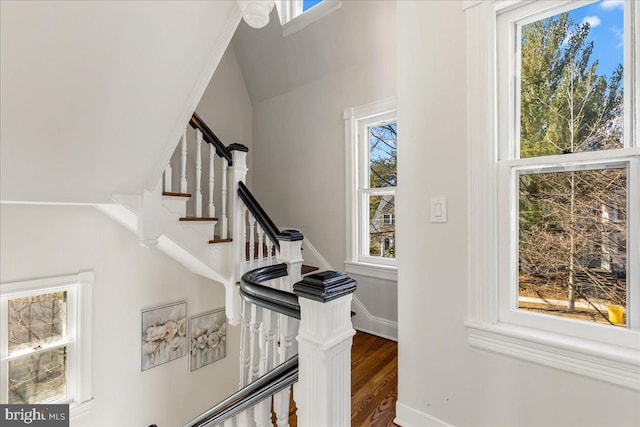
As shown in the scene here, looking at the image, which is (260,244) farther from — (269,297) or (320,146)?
(269,297)

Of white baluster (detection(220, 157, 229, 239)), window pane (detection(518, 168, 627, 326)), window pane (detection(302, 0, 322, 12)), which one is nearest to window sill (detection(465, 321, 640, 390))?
window pane (detection(518, 168, 627, 326))

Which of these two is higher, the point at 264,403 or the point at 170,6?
→ the point at 170,6

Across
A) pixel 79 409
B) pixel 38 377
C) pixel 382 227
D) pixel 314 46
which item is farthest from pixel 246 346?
pixel 314 46

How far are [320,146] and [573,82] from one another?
2255 mm

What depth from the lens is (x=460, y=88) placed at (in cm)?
140

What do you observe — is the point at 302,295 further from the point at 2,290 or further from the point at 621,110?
the point at 2,290

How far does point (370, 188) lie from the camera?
295 centimetres

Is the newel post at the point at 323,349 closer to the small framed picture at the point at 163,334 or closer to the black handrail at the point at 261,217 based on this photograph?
the black handrail at the point at 261,217

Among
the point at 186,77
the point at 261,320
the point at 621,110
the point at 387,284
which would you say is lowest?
the point at 387,284

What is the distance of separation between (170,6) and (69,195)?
1305 mm

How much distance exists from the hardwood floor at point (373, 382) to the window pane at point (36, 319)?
7.96 feet

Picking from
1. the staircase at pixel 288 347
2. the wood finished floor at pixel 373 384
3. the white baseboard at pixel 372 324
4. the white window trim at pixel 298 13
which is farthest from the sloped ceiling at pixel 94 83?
the white baseboard at pixel 372 324

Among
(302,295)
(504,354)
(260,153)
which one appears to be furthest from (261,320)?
(260,153)

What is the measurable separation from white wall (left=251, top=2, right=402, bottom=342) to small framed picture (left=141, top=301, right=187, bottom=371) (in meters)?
1.48
